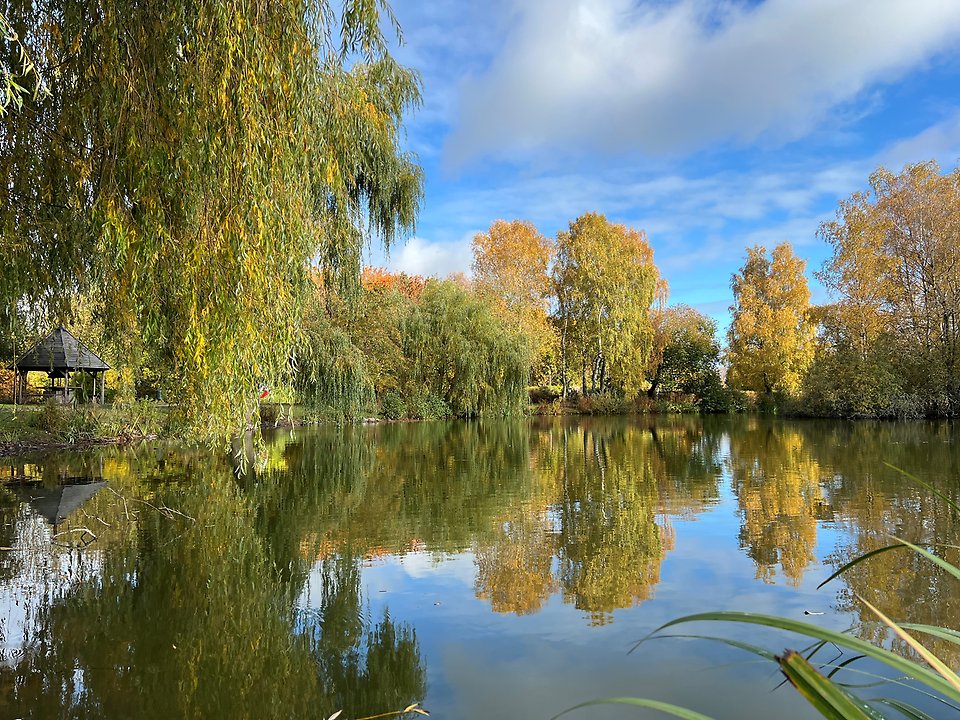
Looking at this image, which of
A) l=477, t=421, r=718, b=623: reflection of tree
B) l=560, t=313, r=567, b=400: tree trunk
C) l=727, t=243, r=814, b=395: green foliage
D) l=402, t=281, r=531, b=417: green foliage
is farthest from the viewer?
l=560, t=313, r=567, b=400: tree trunk

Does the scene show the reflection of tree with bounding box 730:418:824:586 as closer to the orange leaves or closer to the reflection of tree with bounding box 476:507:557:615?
the reflection of tree with bounding box 476:507:557:615

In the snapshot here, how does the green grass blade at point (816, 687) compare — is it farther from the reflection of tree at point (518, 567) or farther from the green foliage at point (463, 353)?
the green foliage at point (463, 353)

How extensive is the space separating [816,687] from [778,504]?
27.3 feet

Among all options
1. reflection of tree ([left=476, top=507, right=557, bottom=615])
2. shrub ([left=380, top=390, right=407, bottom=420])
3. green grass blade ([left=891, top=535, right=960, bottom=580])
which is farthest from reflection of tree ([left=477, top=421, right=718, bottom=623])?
shrub ([left=380, top=390, right=407, bottom=420])

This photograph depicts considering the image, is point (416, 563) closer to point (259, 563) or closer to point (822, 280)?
point (259, 563)

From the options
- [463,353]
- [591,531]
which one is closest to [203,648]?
[591,531]

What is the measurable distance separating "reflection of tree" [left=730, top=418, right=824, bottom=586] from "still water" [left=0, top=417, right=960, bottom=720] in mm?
51

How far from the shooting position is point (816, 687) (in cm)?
79

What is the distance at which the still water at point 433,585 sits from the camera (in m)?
3.57

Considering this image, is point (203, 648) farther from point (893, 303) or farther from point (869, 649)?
point (893, 303)

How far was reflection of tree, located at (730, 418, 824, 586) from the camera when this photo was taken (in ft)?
19.4

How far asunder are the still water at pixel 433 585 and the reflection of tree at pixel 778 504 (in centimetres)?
5

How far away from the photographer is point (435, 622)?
4.53 meters

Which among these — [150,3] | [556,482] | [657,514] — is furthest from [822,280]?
[150,3]
